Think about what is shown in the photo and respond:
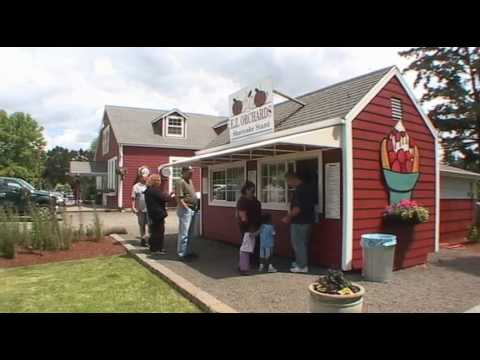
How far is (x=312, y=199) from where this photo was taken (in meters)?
6.73

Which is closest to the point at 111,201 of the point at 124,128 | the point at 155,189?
the point at 124,128

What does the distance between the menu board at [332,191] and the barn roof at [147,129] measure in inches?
703

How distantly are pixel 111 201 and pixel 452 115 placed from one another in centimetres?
2151

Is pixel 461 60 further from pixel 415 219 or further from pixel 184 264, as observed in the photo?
pixel 184 264

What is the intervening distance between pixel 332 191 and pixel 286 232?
63.9 inches

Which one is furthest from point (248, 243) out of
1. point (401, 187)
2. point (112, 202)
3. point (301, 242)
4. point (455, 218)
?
point (112, 202)

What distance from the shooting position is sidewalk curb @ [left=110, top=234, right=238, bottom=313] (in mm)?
4582

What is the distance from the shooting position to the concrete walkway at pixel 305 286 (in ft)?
16.2

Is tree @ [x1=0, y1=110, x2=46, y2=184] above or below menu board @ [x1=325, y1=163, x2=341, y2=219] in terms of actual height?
above

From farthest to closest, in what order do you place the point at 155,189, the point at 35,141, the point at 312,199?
the point at 35,141 → the point at 155,189 → the point at 312,199

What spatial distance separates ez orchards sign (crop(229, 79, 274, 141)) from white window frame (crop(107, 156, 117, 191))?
16086 mm

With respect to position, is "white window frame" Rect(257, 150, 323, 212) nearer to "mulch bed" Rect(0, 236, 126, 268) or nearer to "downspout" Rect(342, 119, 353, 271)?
"downspout" Rect(342, 119, 353, 271)

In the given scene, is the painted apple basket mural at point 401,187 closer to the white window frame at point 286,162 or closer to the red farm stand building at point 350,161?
the red farm stand building at point 350,161

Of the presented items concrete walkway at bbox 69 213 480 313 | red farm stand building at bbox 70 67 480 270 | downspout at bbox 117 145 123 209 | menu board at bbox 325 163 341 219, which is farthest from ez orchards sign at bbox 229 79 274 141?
downspout at bbox 117 145 123 209
